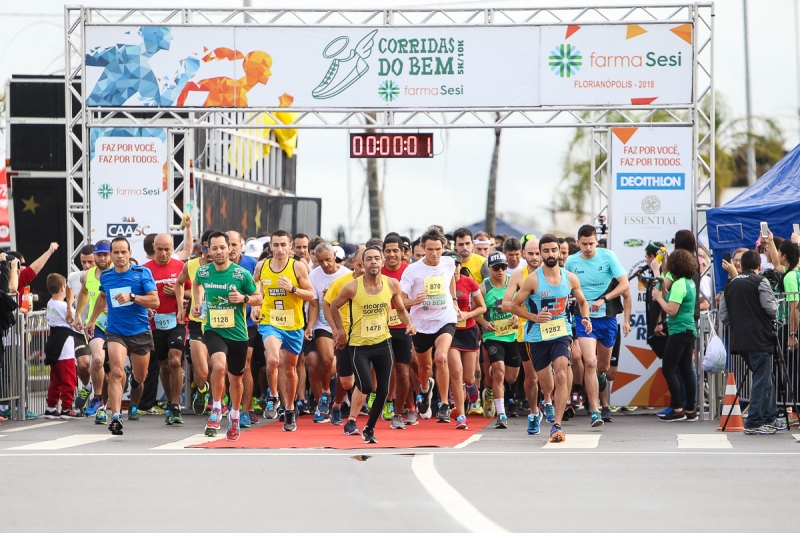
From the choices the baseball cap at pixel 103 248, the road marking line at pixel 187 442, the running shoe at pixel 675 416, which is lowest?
the running shoe at pixel 675 416

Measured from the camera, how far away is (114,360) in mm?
14219

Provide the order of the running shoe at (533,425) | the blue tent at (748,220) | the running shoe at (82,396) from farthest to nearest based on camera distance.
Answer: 1. the running shoe at (82,396)
2. the blue tent at (748,220)
3. the running shoe at (533,425)

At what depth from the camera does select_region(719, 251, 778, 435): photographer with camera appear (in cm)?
1384

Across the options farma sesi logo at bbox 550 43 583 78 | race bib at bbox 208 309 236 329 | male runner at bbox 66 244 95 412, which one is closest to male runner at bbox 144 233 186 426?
male runner at bbox 66 244 95 412

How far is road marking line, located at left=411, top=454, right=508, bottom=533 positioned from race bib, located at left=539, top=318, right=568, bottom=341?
2673 mm

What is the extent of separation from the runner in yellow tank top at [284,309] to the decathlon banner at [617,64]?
16.6 feet

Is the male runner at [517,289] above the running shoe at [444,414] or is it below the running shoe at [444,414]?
above

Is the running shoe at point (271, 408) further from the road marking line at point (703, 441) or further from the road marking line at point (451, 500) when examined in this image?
the road marking line at point (703, 441)

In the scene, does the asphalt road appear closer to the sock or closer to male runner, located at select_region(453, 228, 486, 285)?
the sock

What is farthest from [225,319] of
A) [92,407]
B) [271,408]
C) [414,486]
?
[92,407]

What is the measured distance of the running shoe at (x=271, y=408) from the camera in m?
15.1

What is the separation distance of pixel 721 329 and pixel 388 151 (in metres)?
5.13

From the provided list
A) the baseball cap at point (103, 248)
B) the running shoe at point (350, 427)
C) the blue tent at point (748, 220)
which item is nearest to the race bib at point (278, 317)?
the running shoe at point (350, 427)

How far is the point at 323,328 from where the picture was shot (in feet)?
51.6
